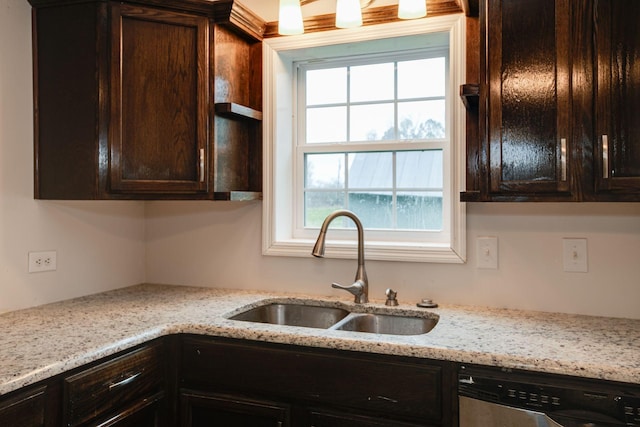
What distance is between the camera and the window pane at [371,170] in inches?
93.7

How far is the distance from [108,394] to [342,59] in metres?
1.74

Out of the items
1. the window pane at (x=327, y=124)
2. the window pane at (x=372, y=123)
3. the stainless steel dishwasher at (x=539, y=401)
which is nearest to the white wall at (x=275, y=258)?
the window pane at (x=327, y=124)

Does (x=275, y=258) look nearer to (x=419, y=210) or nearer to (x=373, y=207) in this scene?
(x=373, y=207)

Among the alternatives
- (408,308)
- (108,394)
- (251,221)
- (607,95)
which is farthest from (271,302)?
(607,95)

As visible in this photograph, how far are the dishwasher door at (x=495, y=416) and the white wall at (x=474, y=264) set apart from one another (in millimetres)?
691

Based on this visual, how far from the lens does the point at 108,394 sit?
150cm

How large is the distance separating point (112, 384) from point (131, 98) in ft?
3.54

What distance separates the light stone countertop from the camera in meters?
1.34

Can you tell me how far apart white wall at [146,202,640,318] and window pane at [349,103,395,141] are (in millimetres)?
564

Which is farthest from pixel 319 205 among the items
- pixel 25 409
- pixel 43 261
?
pixel 25 409

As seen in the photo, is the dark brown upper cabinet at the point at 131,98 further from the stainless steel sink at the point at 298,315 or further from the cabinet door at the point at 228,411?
the cabinet door at the point at 228,411

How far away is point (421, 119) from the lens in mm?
2330

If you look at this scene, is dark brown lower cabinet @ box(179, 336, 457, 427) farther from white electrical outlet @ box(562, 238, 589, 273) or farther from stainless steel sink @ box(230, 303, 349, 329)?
white electrical outlet @ box(562, 238, 589, 273)

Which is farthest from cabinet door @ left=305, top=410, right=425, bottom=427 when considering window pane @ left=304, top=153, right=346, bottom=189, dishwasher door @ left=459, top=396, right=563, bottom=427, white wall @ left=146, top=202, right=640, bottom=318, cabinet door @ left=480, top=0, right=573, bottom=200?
window pane @ left=304, top=153, right=346, bottom=189
